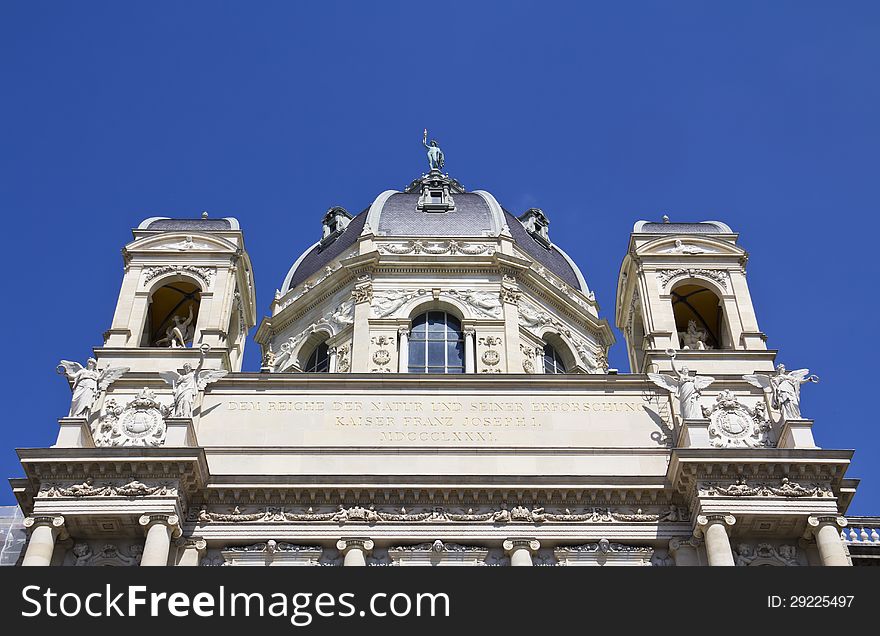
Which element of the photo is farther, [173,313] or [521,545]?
[173,313]

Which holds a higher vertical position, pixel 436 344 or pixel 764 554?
pixel 436 344

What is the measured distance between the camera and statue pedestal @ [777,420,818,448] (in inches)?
1051

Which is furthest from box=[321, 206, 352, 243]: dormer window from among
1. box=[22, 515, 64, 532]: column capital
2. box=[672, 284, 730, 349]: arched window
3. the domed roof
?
box=[22, 515, 64, 532]: column capital

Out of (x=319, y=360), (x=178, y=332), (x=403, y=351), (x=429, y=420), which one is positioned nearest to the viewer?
(x=429, y=420)

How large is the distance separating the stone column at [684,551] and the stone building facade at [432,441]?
0.05 m

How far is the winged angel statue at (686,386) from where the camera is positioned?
27809mm

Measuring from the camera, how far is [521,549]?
83.1ft

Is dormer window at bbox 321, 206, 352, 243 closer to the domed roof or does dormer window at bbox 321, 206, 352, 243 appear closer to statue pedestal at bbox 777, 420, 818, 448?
the domed roof

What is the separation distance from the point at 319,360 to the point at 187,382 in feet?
34.1

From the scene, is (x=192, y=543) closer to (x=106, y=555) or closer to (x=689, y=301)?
(x=106, y=555)

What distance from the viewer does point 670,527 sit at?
26.0 meters

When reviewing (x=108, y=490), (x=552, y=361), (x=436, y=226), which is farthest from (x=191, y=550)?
(x=436, y=226)
